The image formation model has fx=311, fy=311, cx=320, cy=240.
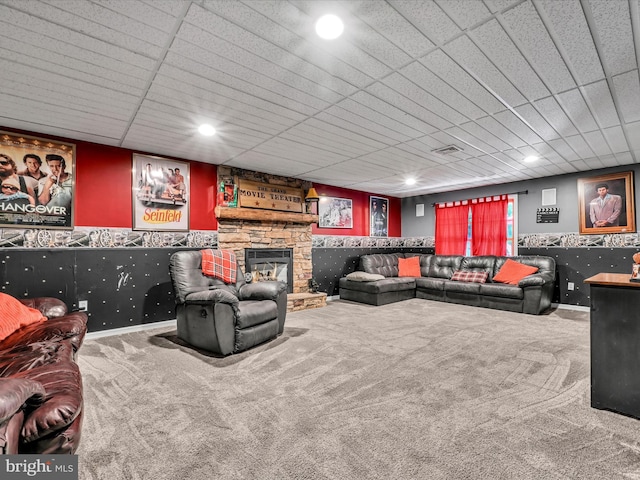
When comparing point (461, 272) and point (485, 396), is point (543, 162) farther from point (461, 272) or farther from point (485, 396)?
point (485, 396)

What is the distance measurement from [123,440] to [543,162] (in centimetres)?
565

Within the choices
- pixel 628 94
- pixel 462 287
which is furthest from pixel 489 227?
pixel 628 94

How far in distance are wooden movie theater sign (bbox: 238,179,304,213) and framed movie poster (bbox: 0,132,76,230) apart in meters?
2.12

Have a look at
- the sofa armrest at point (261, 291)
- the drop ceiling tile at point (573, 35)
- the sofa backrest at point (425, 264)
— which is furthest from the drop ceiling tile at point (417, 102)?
the sofa backrest at point (425, 264)

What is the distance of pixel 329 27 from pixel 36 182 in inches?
138

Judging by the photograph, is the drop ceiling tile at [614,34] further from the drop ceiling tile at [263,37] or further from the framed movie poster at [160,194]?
the framed movie poster at [160,194]

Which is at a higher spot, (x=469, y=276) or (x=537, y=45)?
(x=537, y=45)

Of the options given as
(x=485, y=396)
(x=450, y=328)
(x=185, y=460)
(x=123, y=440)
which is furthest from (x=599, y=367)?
(x=123, y=440)

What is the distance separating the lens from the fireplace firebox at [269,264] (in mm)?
4996

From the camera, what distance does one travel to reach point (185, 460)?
151 centimetres

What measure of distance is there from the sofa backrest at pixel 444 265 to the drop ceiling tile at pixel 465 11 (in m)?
5.26

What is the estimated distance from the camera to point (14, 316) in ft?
7.59

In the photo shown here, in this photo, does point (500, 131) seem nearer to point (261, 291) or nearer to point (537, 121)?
point (537, 121)

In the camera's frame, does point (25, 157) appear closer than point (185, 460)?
No
